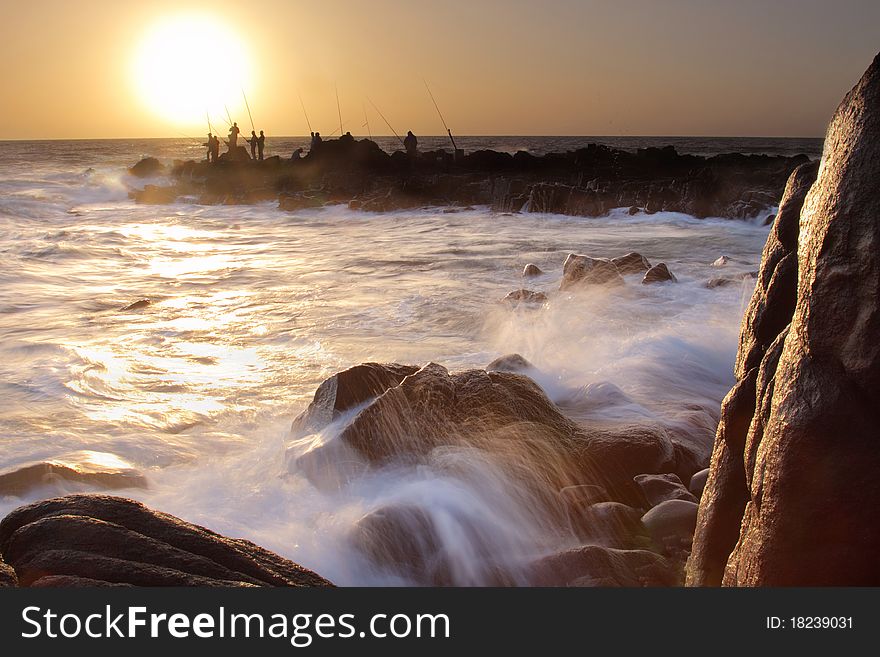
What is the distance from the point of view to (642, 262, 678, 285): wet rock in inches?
405

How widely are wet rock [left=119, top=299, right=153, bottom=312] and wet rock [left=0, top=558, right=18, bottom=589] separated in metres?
8.14

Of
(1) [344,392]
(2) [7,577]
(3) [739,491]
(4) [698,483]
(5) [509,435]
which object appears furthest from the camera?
(1) [344,392]

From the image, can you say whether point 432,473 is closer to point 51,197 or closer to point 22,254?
point 22,254

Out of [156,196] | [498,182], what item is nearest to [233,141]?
[156,196]

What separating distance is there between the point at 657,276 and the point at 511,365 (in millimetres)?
5020

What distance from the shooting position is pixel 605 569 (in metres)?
3.40

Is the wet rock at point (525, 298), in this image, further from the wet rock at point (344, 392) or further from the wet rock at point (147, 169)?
the wet rock at point (147, 169)

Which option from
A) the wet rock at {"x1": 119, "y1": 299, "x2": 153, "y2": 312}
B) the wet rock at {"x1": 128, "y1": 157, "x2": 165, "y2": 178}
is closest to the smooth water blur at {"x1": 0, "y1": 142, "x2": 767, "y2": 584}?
the wet rock at {"x1": 119, "y1": 299, "x2": 153, "y2": 312}

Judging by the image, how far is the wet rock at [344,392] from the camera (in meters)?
5.15

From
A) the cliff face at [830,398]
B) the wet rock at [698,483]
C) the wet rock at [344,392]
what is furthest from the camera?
the wet rock at [344,392]

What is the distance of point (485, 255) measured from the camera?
15.5 metres

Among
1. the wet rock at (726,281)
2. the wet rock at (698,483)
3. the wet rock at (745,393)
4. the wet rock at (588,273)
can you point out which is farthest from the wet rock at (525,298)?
the wet rock at (745,393)

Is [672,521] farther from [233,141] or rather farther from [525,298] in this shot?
[233,141]

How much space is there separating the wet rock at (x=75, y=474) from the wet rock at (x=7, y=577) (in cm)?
233
